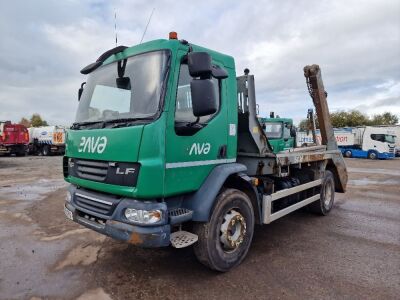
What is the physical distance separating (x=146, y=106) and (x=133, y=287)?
1.95 m

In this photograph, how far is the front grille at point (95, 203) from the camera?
10.4ft

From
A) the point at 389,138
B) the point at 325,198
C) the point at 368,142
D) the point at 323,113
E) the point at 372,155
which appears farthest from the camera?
the point at 368,142

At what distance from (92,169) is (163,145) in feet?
3.35

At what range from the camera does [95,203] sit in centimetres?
336

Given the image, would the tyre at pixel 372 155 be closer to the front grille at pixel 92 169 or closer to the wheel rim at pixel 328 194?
the wheel rim at pixel 328 194

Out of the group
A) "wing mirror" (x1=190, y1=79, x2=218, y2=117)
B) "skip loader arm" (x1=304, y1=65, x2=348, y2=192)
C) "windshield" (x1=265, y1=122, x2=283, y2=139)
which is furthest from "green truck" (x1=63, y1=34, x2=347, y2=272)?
"windshield" (x1=265, y1=122, x2=283, y2=139)

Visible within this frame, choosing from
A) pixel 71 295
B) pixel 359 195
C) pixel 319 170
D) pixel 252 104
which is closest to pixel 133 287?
pixel 71 295

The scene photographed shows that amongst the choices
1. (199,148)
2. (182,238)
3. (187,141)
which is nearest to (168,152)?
(187,141)

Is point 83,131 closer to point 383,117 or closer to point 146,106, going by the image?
point 146,106

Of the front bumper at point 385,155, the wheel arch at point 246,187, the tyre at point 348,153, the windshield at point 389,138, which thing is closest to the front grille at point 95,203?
the wheel arch at point 246,187

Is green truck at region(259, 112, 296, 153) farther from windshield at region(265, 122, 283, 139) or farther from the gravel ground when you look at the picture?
the gravel ground

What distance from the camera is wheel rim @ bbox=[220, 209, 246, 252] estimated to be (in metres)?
3.58

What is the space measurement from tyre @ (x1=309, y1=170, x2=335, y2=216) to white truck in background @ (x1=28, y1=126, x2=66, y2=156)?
24.0m

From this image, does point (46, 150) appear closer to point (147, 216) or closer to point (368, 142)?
point (147, 216)
